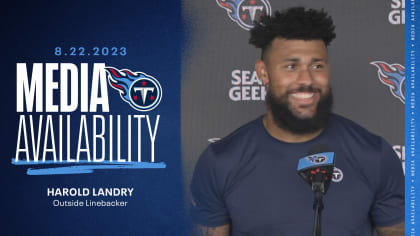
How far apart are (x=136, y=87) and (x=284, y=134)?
32.8 inches

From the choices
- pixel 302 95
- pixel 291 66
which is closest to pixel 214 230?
pixel 302 95

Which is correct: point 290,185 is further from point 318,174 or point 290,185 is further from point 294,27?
point 294,27

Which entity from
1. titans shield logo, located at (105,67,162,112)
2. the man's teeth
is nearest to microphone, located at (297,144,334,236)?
the man's teeth

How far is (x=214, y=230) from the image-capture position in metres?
2.02

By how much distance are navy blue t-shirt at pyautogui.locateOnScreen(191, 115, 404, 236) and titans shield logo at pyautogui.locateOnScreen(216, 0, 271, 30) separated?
1.74 feet

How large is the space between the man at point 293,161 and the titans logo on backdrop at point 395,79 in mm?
46

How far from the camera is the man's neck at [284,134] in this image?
6.57 feet

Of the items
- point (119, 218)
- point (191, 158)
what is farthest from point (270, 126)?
point (119, 218)

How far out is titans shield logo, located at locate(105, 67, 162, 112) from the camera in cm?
205

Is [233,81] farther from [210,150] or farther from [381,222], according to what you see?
[381,222]

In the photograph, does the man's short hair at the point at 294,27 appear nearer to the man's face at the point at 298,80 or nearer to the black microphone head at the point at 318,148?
the man's face at the point at 298,80

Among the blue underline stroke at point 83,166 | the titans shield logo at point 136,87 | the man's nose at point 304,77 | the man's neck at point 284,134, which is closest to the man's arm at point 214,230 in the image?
the blue underline stroke at point 83,166

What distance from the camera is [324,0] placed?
6.55ft

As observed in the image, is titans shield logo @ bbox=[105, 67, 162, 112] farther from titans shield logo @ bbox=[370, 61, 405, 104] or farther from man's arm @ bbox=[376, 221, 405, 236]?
man's arm @ bbox=[376, 221, 405, 236]
